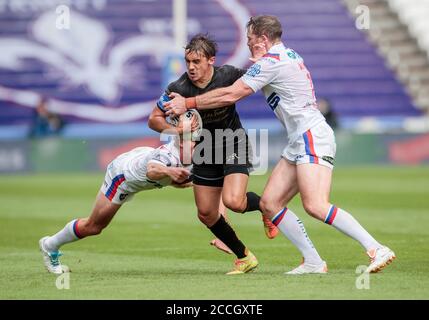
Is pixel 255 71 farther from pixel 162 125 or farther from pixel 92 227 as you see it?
pixel 92 227

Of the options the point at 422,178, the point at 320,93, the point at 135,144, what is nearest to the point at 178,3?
the point at 135,144

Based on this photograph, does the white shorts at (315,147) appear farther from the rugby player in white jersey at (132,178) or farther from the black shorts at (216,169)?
the rugby player in white jersey at (132,178)

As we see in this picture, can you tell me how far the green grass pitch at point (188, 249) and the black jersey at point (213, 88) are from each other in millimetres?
1442

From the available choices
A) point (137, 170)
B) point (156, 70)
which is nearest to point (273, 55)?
point (137, 170)

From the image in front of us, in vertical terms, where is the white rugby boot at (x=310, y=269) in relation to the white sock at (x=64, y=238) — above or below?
below

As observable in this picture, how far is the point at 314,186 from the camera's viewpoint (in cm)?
930

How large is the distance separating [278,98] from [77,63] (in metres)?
24.7

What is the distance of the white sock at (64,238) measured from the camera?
9963mm

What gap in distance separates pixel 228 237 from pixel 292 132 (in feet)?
4.12

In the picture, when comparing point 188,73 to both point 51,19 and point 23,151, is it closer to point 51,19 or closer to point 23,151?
point 23,151

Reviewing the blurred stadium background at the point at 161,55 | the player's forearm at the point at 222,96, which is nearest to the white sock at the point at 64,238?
the player's forearm at the point at 222,96

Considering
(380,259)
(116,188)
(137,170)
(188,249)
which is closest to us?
(380,259)

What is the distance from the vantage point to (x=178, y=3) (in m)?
29.5

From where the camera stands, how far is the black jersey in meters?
9.84
